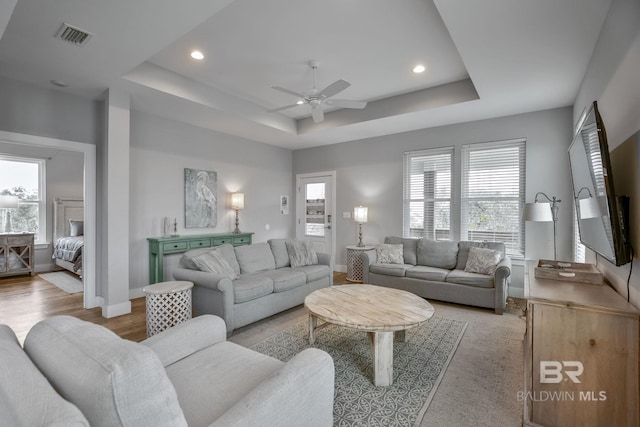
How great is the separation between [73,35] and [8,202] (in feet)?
17.3

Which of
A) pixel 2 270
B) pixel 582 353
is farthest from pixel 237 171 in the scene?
pixel 582 353

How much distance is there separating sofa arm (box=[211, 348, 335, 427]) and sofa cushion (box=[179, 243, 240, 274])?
241 centimetres

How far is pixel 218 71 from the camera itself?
147 inches

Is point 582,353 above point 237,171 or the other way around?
the other way around

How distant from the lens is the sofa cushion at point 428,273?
4.13m

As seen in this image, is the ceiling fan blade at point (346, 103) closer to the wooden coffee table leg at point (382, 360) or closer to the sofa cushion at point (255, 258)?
the sofa cushion at point (255, 258)

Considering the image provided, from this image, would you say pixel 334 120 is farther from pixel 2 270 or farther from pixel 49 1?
pixel 2 270

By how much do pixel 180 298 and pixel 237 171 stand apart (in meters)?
3.20

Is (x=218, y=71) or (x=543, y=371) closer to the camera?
(x=543, y=371)

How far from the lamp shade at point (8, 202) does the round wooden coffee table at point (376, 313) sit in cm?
664

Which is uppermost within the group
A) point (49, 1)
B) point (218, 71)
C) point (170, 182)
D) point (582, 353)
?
point (218, 71)

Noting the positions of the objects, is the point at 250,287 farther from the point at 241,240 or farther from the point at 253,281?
the point at 241,240

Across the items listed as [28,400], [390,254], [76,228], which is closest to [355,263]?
[390,254]

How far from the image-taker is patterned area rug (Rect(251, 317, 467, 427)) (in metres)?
1.91
